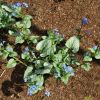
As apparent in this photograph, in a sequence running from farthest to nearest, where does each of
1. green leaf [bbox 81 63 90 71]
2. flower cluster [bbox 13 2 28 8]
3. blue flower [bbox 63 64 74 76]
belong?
flower cluster [bbox 13 2 28 8]
green leaf [bbox 81 63 90 71]
blue flower [bbox 63 64 74 76]

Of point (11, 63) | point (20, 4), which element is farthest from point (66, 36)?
point (11, 63)

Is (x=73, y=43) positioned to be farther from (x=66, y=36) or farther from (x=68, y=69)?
(x=66, y=36)

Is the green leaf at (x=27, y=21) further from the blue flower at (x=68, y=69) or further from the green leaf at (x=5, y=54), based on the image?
the blue flower at (x=68, y=69)

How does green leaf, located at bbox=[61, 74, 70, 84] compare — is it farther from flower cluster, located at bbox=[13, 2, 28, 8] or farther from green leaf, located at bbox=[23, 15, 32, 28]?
flower cluster, located at bbox=[13, 2, 28, 8]

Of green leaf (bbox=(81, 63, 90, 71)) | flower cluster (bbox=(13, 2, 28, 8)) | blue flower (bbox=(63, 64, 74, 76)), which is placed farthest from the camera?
flower cluster (bbox=(13, 2, 28, 8))

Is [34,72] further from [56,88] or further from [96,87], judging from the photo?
[96,87]

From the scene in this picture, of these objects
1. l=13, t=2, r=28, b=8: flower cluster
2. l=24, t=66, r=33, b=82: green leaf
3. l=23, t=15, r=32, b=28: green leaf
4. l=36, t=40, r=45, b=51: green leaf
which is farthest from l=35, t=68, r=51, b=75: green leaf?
l=13, t=2, r=28, b=8: flower cluster

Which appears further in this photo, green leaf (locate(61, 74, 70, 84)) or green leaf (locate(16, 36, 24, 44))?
green leaf (locate(16, 36, 24, 44))
